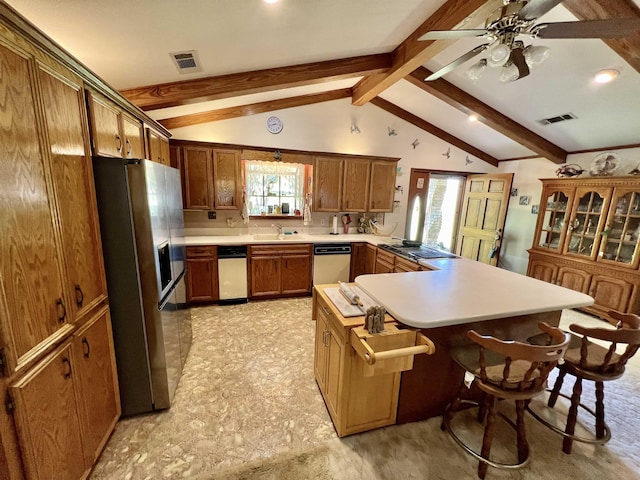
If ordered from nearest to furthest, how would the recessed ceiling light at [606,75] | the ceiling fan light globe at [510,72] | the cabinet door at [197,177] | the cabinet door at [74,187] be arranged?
1. the cabinet door at [74,187]
2. the ceiling fan light globe at [510,72]
3. the recessed ceiling light at [606,75]
4. the cabinet door at [197,177]

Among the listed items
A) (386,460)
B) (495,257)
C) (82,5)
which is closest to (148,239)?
(82,5)

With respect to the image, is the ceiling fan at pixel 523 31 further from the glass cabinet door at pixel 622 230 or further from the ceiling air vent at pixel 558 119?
the glass cabinet door at pixel 622 230

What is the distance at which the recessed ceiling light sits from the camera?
243cm

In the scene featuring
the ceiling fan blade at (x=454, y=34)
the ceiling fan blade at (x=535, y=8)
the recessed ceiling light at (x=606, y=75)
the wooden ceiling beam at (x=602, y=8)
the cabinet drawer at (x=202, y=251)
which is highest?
the wooden ceiling beam at (x=602, y=8)

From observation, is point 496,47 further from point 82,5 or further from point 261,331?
point 261,331

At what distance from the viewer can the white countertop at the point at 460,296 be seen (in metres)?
1.46

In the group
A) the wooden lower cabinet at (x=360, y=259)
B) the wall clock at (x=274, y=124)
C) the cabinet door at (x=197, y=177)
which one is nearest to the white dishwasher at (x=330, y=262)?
the wooden lower cabinet at (x=360, y=259)

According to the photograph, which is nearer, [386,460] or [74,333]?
Result: [74,333]

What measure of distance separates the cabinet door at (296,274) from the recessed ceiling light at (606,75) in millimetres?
3653

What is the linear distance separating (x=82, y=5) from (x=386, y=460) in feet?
9.97

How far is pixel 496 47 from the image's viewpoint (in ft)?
4.99

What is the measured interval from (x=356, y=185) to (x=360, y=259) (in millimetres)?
1195

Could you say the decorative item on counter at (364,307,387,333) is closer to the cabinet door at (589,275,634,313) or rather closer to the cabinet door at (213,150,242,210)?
the cabinet door at (213,150,242,210)

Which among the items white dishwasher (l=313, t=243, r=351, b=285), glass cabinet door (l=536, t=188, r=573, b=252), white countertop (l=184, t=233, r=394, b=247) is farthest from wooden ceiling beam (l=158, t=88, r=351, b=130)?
glass cabinet door (l=536, t=188, r=573, b=252)
